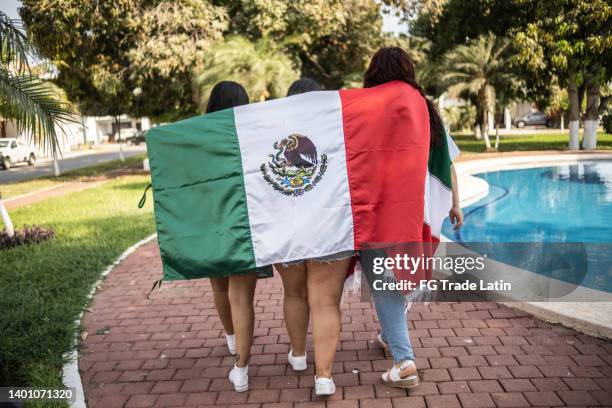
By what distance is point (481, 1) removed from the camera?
23047 millimetres

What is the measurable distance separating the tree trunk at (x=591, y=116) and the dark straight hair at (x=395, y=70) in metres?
20.3

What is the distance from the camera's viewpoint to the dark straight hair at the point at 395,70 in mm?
2906

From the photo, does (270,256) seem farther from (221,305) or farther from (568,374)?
(568,374)

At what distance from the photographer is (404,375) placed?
3.23 metres

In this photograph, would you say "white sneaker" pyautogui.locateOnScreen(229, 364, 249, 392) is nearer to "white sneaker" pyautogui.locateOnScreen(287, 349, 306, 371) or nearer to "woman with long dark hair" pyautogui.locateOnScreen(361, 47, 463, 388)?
"white sneaker" pyautogui.locateOnScreen(287, 349, 306, 371)

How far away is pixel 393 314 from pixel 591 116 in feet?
68.5

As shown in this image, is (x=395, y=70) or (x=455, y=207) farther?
(x=455, y=207)

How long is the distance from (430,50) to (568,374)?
25991 mm

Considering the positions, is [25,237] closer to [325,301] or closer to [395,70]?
[325,301]

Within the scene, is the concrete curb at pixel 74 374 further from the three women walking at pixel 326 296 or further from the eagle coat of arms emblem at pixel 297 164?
the eagle coat of arms emblem at pixel 297 164

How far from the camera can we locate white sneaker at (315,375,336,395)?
124 inches

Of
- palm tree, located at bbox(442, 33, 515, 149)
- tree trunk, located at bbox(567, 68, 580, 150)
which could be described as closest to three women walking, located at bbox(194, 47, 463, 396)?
tree trunk, located at bbox(567, 68, 580, 150)

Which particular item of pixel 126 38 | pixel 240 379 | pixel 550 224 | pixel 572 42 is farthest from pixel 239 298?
pixel 572 42

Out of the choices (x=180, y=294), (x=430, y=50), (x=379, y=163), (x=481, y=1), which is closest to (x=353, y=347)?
(x=379, y=163)
